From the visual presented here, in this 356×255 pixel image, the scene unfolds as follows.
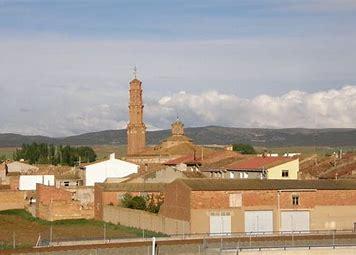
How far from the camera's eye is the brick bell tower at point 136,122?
5795 inches

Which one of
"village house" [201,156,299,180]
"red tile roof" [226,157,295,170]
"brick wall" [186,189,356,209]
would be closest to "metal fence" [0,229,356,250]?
"brick wall" [186,189,356,209]

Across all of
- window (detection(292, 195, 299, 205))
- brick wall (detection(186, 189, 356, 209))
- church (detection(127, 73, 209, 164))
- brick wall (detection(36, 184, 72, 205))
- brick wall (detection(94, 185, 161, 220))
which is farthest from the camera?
church (detection(127, 73, 209, 164))

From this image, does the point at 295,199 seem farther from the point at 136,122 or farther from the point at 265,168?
the point at 136,122

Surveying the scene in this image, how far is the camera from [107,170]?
9831 centimetres

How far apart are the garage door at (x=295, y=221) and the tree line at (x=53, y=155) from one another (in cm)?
10477

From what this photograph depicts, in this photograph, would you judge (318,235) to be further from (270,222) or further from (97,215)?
(97,215)

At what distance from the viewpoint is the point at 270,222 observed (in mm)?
59969

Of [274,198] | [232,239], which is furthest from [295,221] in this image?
[232,239]

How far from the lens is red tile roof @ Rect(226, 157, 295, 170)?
78.1 metres

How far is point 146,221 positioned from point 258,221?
8.23m

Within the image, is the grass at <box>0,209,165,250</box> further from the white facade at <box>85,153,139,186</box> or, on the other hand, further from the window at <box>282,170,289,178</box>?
the white facade at <box>85,153,139,186</box>

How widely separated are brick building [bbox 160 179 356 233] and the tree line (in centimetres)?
10380

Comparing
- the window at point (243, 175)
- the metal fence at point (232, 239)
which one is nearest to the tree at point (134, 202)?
the metal fence at point (232, 239)

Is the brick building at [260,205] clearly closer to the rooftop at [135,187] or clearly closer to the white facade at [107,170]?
the rooftop at [135,187]
